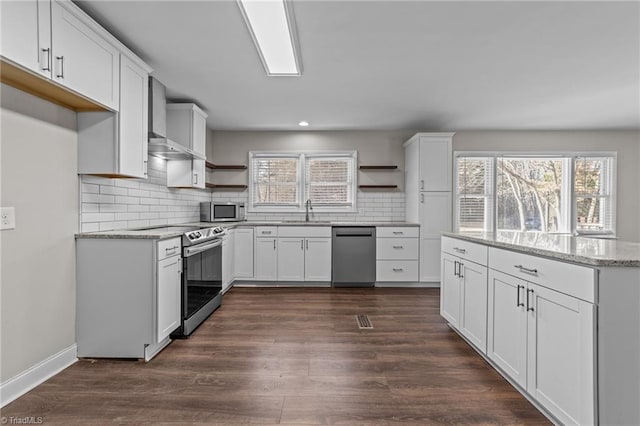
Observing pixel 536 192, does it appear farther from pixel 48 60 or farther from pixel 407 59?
pixel 48 60

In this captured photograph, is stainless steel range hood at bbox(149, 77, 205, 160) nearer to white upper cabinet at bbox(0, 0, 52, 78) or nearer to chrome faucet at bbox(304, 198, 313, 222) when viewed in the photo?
white upper cabinet at bbox(0, 0, 52, 78)

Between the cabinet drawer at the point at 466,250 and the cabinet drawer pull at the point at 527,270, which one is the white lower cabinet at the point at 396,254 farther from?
the cabinet drawer pull at the point at 527,270

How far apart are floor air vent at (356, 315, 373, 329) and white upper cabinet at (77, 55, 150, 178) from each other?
7.95 feet

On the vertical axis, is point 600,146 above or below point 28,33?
above

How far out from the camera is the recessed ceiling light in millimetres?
2172

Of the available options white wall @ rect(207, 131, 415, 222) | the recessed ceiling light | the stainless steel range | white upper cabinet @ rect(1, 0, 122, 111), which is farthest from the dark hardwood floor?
white wall @ rect(207, 131, 415, 222)

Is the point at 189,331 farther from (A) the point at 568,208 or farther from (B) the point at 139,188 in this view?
(A) the point at 568,208

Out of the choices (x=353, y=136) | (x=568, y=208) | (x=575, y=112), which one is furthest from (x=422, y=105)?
(x=568, y=208)

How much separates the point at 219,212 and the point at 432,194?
317cm

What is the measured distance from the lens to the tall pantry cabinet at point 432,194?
190 inches

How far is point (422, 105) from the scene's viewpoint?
418 cm

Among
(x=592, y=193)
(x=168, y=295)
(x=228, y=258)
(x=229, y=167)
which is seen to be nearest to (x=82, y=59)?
(x=168, y=295)

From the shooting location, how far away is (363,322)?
330 centimetres

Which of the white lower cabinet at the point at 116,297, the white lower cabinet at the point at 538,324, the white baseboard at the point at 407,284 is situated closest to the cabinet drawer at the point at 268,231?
the white baseboard at the point at 407,284
